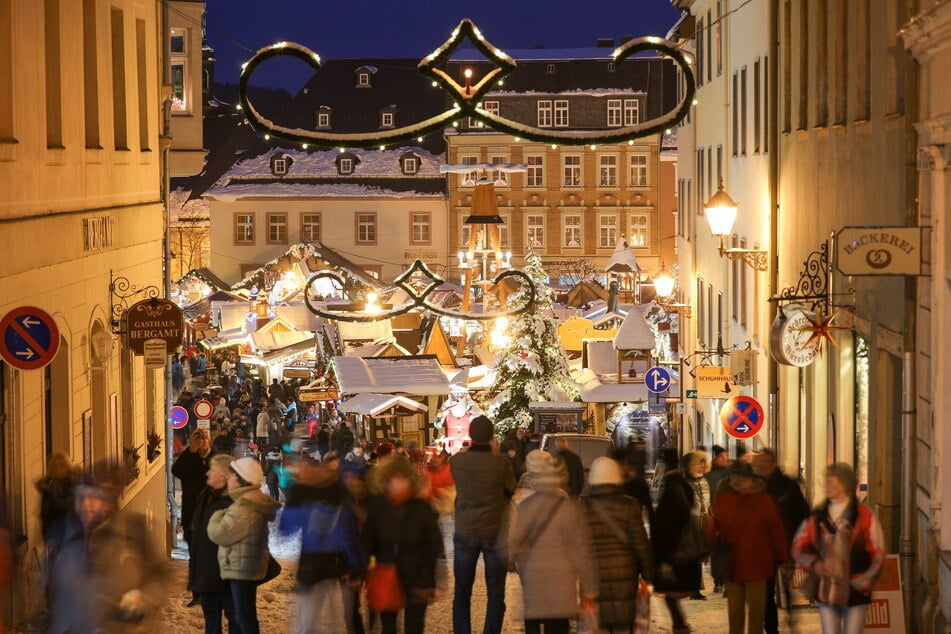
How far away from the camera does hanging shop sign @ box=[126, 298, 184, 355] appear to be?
1917cm

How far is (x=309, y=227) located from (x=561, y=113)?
12.2 metres

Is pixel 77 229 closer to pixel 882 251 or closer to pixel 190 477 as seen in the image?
pixel 190 477

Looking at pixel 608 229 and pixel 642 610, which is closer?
pixel 642 610

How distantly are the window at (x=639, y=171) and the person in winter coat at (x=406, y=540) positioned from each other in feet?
210

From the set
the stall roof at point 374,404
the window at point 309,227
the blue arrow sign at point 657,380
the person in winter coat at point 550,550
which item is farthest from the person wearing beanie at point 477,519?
the window at point 309,227

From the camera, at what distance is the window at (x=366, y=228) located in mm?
73812

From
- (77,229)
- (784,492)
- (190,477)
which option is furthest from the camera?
(77,229)

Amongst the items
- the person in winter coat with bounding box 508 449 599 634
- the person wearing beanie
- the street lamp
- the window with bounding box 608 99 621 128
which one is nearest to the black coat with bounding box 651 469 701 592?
the person wearing beanie

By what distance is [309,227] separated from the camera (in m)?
74.1

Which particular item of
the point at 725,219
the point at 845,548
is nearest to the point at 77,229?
the point at 725,219

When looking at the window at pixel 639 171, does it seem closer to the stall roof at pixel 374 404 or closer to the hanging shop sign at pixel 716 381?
the stall roof at pixel 374 404

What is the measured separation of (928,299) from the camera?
1192cm

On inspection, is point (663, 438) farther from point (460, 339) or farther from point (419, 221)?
point (419, 221)

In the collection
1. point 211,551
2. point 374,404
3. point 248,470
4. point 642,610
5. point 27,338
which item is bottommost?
point 374,404
